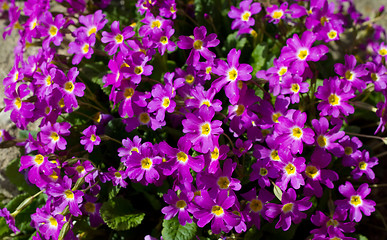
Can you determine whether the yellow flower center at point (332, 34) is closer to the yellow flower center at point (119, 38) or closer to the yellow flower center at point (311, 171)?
the yellow flower center at point (311, 171)

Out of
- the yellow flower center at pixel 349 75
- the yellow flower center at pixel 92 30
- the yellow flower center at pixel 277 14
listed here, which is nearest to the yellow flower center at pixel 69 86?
the yellow flower center at pixel 92 30

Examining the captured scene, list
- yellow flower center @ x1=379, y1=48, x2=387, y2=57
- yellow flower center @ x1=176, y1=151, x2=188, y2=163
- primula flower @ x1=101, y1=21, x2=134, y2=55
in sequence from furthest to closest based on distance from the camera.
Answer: yellow flower center @ x1=379, y1=48, x2=387, y2=57 < primula flower @ x1=101, y1=21, x2=134, y2=55 < yellow flower center @ x1=176, y1=151, x2=188, y2=163

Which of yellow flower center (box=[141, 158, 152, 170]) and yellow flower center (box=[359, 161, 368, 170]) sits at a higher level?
yellow flower center (box=[141, 158, 152, 170])

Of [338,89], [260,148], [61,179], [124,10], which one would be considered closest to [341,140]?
[338,89]

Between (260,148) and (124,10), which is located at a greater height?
(124,10)

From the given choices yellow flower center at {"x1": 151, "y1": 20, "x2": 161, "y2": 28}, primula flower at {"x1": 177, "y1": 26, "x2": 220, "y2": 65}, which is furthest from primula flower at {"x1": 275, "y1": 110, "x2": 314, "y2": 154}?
yellow flower center at {"x1": 151, "y1": 20, "x2": 161, "y2": 28}

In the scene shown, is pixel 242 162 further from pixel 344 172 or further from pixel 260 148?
pixel 344 172

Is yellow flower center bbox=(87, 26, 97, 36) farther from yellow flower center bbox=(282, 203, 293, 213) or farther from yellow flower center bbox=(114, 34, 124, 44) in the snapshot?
yellow flower center bbox=(282, 203, 293, 213)
